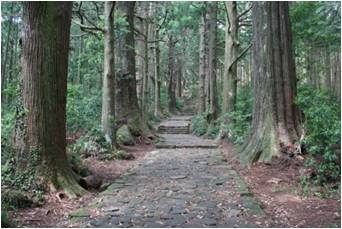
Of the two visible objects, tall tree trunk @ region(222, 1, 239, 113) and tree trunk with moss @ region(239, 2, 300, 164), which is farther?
tall tree trunk @ region(222, 1, 239, 113)

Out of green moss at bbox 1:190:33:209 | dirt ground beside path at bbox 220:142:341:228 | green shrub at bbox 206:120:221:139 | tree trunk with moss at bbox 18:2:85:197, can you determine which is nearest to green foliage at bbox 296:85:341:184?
dirt ground beside path at bbox 220:142:341:228

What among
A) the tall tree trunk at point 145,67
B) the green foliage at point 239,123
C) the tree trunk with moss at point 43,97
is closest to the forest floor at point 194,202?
the tree trunk with moss at point 43,97

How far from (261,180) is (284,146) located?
3.56 feet

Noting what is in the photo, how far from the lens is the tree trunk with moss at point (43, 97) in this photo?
255 inches

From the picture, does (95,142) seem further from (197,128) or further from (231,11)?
(197,128)

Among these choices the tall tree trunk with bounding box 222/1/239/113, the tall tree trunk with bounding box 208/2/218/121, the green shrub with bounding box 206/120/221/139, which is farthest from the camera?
the tall tree trunk with bounding box 208/2/218/121

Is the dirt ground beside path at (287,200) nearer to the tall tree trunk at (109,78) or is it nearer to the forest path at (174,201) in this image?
the forest path at (174,201)

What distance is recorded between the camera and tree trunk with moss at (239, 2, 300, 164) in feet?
28.8

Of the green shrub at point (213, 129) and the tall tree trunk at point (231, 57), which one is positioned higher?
the tall tree trunk at point (231, 57)

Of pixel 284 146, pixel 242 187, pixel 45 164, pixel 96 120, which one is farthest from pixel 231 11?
pixel 45 164

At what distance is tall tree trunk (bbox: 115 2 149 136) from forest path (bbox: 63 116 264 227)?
601 centimetres

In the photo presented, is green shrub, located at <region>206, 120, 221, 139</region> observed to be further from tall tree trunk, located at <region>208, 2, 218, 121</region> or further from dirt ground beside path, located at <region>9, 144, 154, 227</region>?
dirt ground beside path, located at <region>9, 144, 154, 227</region>

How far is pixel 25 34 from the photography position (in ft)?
21.8

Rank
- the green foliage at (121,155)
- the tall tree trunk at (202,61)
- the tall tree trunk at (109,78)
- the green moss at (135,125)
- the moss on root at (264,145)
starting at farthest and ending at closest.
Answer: the tall tree trunk at (202,61), the green moss at (135,125), the tall tree trunk at (109,78), the green foliage at (121,155), the moss on root at (264,145)
